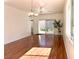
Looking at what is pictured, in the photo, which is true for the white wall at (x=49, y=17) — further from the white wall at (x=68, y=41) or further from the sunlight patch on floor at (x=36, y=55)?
the sunlight patch on floor at (x=36, y=55)

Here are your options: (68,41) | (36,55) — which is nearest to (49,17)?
(36,55)

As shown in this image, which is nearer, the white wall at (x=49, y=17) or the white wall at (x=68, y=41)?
the white wall at (x=68, y=41)

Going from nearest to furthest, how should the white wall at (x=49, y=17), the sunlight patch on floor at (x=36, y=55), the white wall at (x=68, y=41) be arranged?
the white wall at (x=68, y=41) < the sunlight patch on floor at (x=36, y=55) < the white wall at (x=49, y=17)

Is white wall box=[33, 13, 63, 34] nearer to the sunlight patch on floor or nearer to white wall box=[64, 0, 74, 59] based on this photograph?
white wall box=[64, 0, 74, 59]

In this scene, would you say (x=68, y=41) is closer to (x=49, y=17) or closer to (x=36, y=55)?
(x=36, y=55)

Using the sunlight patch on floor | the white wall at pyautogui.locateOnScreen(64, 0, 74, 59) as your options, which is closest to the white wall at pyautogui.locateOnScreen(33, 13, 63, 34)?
the white wall at pyautogui.locateOnScreen(64, 0, 74, 59)

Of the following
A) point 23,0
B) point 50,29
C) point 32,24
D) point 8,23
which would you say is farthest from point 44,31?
point 23,0

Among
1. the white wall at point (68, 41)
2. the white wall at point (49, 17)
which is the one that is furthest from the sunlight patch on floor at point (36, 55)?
the white wall at point (49, 17)

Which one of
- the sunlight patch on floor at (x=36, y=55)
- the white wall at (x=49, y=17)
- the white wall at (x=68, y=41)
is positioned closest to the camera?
the white wall at (x=68, y=41)

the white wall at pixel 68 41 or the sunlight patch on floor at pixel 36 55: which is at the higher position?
the white wall at pixel 68 41
